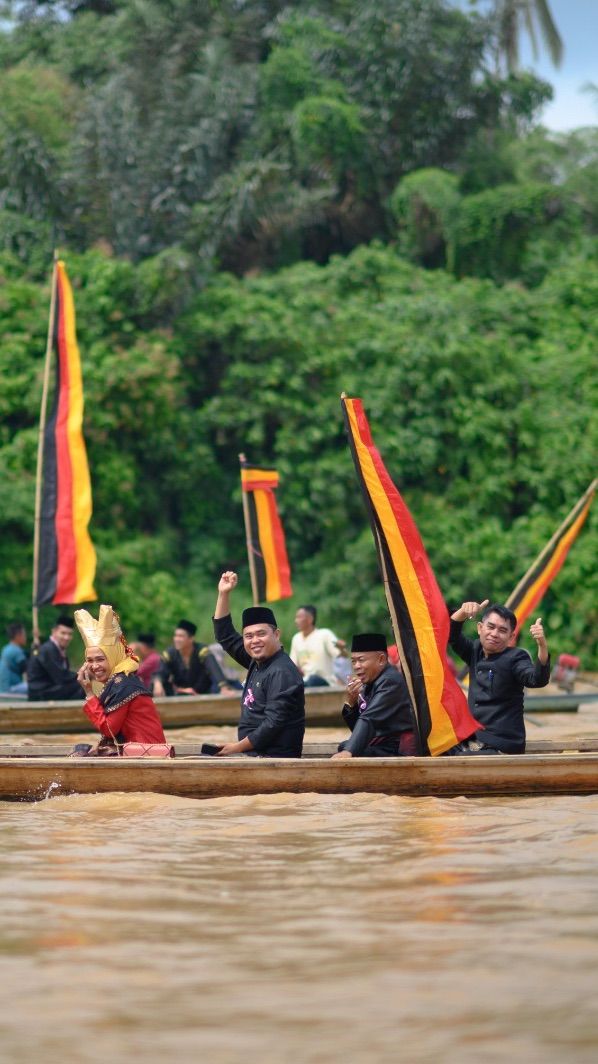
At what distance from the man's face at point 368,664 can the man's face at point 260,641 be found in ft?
1.69

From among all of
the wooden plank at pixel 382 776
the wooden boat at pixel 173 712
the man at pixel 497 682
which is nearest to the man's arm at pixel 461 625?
the man at pixel 497 682

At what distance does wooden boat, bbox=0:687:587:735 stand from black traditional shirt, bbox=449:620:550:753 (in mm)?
5653

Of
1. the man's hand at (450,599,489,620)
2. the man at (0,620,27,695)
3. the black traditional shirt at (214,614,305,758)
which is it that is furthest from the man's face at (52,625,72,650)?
the man's hand at (450,599,489,620)

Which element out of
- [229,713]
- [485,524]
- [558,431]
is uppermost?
[558,431]

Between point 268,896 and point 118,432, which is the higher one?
point 118,432

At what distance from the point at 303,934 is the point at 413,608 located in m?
3.98

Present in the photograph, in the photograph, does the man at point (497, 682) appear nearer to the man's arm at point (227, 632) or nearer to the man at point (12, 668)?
the man's arm at point (227, 632)

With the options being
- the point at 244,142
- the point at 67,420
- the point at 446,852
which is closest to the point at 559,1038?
the point at 446,852

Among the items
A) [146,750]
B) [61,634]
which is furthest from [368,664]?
[61,634]

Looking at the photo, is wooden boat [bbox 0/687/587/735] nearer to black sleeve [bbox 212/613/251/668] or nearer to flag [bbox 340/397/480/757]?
black sleeve [bbox 212/613/251/668]

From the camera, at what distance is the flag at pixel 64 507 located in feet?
54.3

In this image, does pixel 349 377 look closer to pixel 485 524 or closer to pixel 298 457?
pixel 298 457

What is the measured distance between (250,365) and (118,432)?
2.67m

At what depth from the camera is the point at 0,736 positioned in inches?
609
